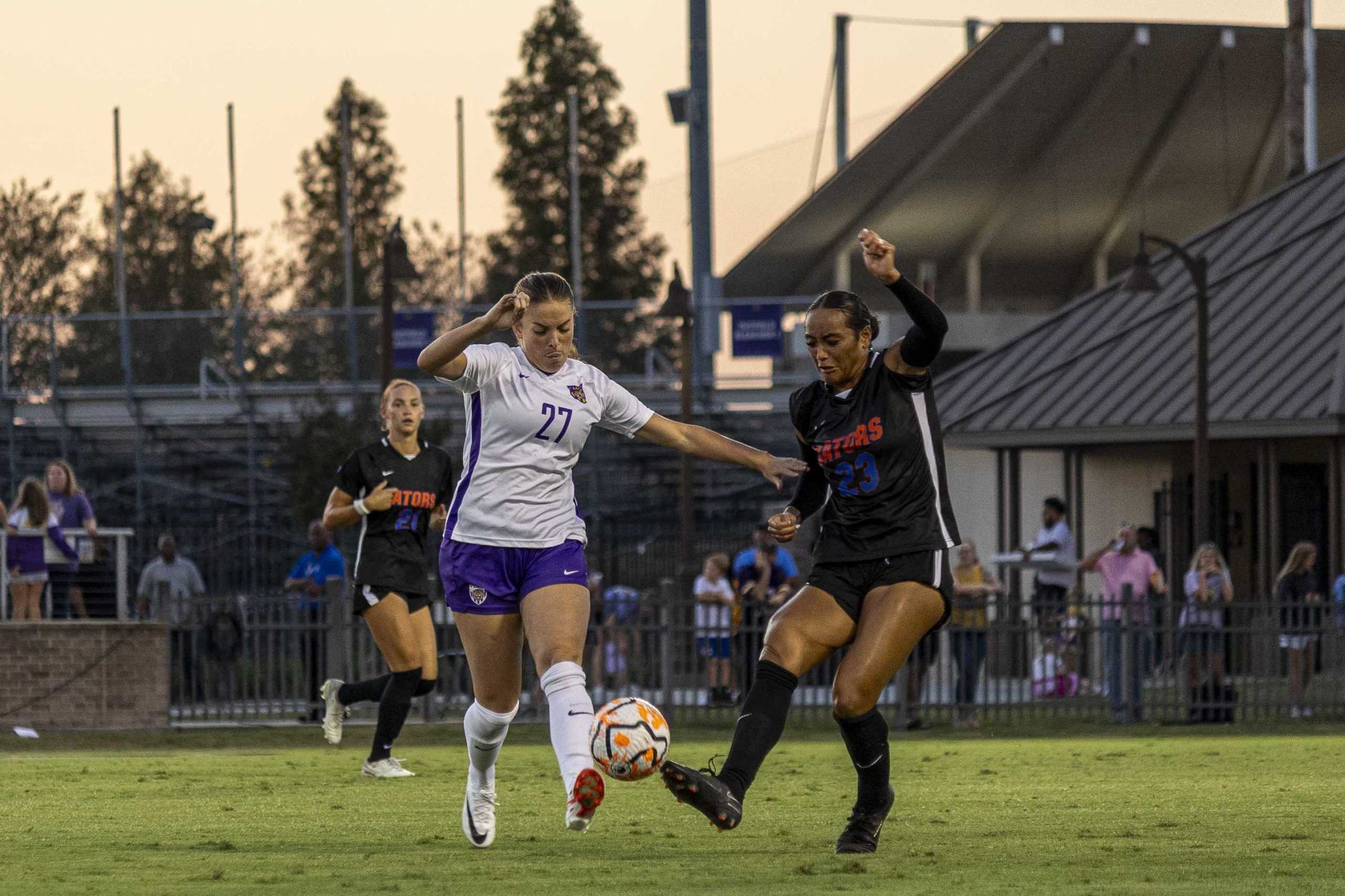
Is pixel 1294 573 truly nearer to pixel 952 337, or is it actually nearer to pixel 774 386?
pixel 774 386

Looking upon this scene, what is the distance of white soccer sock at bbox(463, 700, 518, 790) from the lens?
8023 millimetres

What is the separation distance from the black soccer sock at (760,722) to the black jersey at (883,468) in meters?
0.50

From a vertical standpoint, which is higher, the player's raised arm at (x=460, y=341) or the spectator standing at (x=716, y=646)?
the player's raised arm at (x=460, y=341)

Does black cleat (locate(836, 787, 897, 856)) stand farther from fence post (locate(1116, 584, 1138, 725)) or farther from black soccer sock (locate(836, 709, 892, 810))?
fence post (locate(1116, 584, 1138, 725))

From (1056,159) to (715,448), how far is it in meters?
36.5

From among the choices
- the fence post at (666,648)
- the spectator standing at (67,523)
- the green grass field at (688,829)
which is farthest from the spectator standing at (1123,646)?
the spectator standing at (67,523)

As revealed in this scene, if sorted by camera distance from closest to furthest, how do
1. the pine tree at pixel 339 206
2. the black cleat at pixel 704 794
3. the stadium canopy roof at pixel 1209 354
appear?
1. the black cleat at pixel 704 794
2. the stadium canopy roof at pixel 1209 354
3. the pine tree at pixel 339 206

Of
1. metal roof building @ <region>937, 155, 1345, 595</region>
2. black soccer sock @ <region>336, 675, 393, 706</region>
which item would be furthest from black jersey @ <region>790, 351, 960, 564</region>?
metal roof building @ <region>937, 155, 1345, 595</region>

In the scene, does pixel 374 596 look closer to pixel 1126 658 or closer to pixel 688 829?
pixel 688 829

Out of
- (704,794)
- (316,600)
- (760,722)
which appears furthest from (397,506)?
(316,600)

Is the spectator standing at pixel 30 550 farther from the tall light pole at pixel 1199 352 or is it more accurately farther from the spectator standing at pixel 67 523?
the tall light pole at pixel 1199 352

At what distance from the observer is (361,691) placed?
12.6 metres

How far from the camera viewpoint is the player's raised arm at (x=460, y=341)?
738cm

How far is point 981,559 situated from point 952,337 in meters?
11.0
